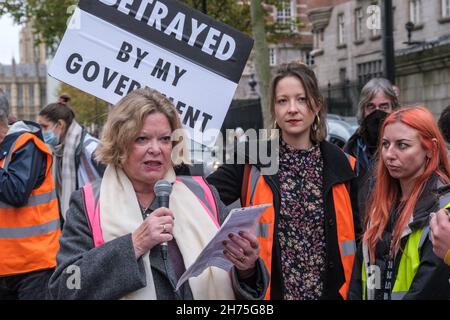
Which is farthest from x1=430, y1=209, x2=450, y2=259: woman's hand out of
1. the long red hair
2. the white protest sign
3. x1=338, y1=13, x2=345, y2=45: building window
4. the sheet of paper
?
x1=338, y1=13, x2=345, y2=45: building window

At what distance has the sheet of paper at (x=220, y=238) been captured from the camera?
2641 mm

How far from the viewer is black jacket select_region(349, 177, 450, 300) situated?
9.51 feet

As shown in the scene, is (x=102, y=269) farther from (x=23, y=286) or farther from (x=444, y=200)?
(x=23, y=286)

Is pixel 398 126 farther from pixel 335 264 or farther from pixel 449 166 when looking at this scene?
pixel 335 264

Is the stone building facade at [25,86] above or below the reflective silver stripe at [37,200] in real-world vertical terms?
above

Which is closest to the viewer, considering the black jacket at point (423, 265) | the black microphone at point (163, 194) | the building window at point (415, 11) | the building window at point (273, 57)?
the black microphone at point (163, 194)

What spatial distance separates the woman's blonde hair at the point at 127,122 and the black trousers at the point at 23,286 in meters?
1.95

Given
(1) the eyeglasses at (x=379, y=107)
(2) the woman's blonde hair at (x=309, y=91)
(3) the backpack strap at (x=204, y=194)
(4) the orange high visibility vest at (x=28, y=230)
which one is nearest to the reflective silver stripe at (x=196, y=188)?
(3) the backpack strap at (x=204, y=194)

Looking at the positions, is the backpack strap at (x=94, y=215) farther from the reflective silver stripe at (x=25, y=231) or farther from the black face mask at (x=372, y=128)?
the black face mask at (x=372, y=128)

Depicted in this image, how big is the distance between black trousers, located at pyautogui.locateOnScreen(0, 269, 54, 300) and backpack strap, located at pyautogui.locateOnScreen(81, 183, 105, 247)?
197 centimetres

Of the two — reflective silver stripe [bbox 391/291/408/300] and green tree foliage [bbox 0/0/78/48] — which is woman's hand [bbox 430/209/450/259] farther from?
green tree foliage [bbox 0/0/78/48]

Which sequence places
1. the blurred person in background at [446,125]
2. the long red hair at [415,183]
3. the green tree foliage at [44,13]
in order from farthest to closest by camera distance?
1. the green tree foliage at [44,13]
2. the blurred person in background at [446,125]
3. the long red hair at [415,183]
